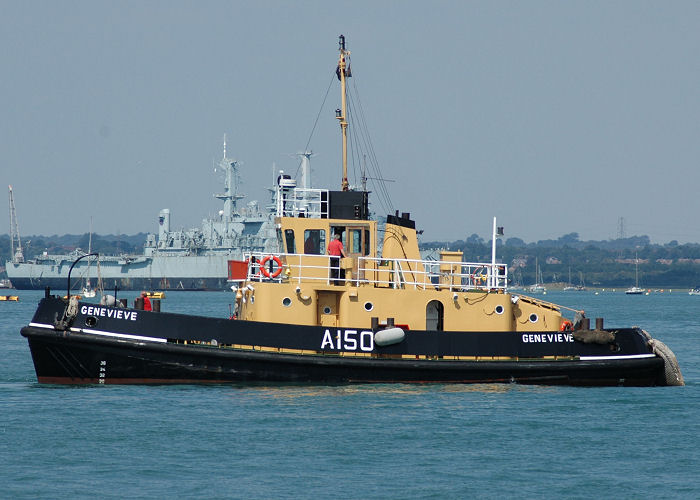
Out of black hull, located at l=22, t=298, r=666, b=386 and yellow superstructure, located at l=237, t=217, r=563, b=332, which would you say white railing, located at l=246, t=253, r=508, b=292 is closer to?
yellow superstructure, located at l=237, t=217, r=563, b=332

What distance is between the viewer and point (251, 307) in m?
19.4

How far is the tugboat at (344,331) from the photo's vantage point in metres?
18.5

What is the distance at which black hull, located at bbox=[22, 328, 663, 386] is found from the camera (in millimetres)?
18406

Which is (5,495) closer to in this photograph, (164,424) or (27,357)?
(164,424)

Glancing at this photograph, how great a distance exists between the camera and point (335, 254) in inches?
753

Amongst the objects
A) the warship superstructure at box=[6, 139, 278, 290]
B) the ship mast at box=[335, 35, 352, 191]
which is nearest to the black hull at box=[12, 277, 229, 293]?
the warship superstructure at box=[6, 139, 278, 290]

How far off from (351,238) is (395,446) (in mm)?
5764

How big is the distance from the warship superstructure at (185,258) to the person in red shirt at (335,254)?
115m

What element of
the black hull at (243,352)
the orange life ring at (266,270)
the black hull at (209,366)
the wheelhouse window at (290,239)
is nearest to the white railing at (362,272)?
the orange life ring at (266,270)

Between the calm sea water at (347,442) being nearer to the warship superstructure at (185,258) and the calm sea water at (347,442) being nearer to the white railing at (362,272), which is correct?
the white railing at (362,272)

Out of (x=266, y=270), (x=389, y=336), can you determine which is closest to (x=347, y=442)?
(x=389, y=336)

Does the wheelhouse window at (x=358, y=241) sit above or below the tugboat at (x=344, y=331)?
above

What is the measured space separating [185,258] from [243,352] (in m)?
120

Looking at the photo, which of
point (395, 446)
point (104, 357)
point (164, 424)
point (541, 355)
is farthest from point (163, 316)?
point (541, 355)
